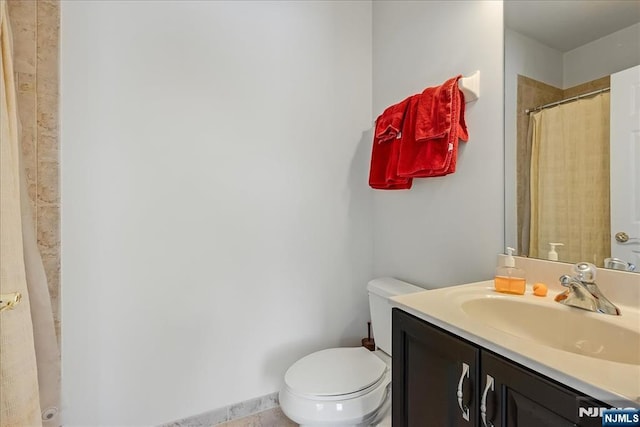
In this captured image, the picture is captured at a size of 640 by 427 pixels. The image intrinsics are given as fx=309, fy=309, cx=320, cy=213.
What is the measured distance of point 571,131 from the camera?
41.0 inches

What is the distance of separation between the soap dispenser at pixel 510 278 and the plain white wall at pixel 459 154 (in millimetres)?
120

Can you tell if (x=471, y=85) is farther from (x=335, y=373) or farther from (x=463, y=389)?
(x=335, y=373)

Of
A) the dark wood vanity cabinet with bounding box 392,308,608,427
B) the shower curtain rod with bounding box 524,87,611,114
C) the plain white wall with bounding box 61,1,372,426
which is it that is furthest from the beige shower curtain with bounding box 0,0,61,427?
the shower curtain rod with bounding box 524,87,611,114

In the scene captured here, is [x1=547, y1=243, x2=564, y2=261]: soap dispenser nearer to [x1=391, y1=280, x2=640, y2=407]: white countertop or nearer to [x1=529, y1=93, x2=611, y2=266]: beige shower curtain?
[x1=529, y1=93, x2=611, y2=266]: beige shower curtain

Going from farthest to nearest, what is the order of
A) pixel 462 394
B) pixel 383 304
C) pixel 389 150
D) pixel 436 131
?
pixel 389 150, pixel 383 304, pixel 436 131, pixel 462 394

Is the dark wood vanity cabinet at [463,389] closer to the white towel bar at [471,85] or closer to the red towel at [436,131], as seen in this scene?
the red towel at [436,131]

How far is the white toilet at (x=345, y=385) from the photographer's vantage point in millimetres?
1197

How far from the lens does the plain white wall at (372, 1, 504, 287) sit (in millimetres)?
1259

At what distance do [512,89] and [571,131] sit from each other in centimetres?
28

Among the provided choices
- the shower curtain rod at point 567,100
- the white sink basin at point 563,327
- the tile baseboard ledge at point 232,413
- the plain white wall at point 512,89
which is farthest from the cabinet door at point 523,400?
the tile baseboard ledge at point 232,413

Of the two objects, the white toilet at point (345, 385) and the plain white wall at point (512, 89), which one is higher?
the plain white wall at point (512, 89)

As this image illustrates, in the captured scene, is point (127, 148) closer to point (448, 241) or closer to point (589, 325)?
point (448, 241)

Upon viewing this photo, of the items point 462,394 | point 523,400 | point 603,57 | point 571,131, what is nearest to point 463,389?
point 462,394

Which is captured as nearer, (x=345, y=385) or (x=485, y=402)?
(x=485, y=402)
